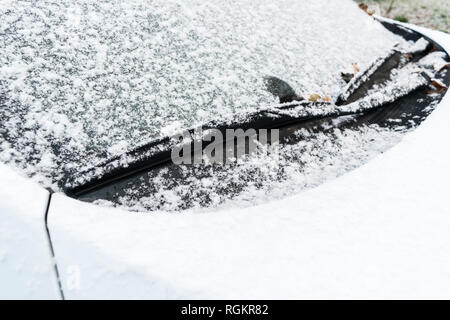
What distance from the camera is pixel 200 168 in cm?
110

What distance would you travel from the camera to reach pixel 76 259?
0.80 metres

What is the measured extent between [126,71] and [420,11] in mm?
10631

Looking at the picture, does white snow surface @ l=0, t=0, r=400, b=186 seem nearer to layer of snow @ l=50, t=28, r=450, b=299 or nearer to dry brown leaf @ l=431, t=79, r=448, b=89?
layer of snow @ l=50, t=28, r=450, b=299

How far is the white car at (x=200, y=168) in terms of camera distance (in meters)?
0.82

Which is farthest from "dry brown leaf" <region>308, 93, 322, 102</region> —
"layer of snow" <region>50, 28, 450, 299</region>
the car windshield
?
"layer of snow" <region>50, 28, 450, 299</region>

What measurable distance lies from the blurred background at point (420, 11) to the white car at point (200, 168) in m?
8.53

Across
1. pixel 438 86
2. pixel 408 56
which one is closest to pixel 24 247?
pixel 438 86

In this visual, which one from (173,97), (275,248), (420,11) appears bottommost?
(420,11)

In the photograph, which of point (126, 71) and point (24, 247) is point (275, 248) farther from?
point (126, 71)

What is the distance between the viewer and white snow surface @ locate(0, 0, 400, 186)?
3.39ft
